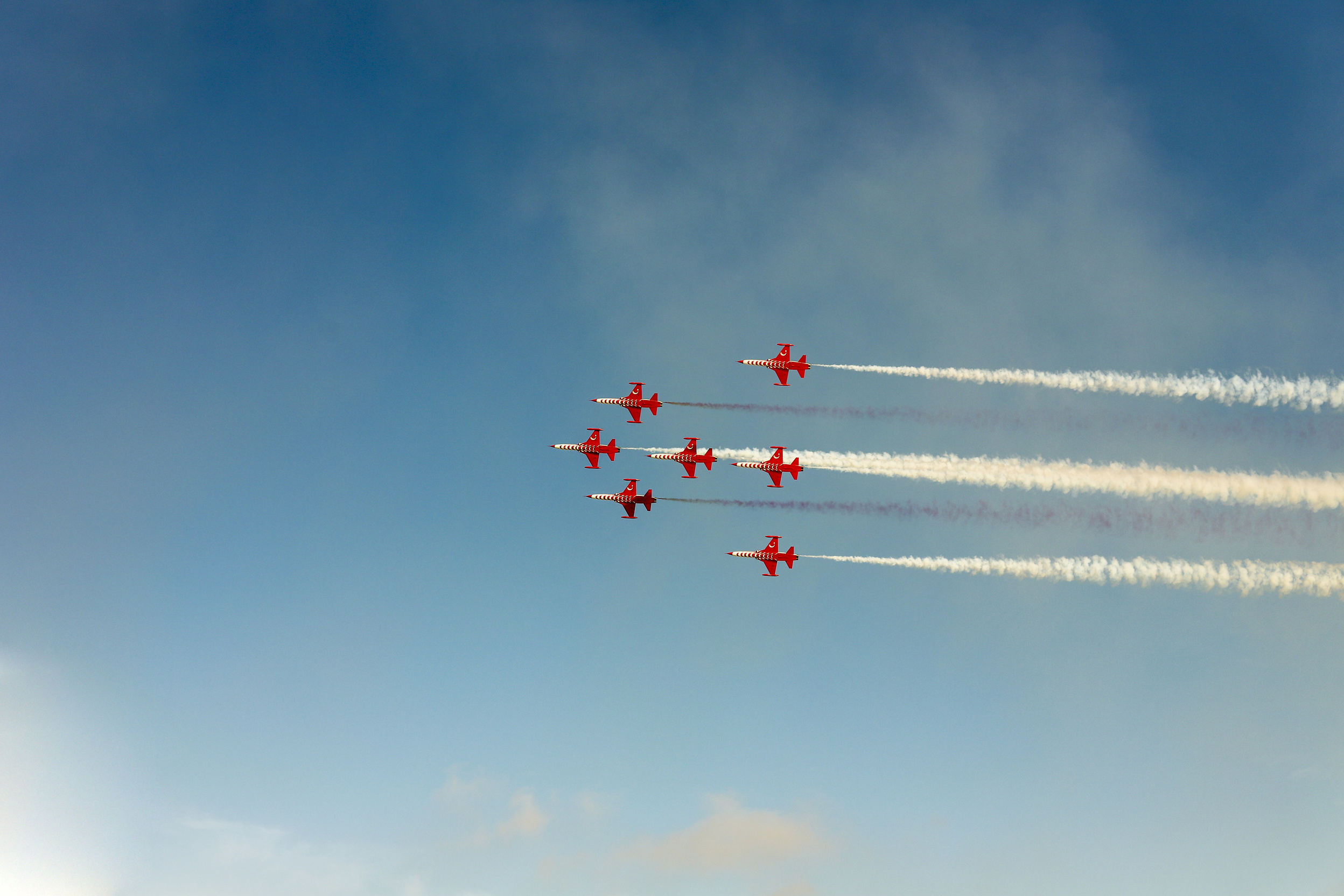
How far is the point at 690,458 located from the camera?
396 ft

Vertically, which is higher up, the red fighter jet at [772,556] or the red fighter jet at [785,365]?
the red fighter jet at [785,365]

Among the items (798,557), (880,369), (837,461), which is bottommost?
(798,557)

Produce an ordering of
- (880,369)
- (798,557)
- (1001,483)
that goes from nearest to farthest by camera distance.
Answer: (1001,483)
(880,369)
(798,557)

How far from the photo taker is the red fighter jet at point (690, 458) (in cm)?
12075

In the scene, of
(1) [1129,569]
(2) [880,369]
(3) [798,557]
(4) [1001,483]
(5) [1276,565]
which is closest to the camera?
(5) [1276,565]

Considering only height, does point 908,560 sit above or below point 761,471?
below

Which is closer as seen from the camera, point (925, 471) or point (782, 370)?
point (925, 471)

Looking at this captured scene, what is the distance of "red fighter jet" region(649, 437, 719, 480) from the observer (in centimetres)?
12075

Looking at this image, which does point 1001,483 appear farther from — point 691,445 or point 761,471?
point 691,445

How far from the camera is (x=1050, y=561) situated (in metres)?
95.6

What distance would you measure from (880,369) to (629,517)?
36.2 m

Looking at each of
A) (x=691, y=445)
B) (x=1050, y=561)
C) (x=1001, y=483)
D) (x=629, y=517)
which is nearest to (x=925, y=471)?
(x=1001, y=483)

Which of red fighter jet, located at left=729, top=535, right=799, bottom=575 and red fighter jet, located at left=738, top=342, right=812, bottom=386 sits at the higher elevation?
red fighter jet, located at left=738, top=342, right=812, bottom=386

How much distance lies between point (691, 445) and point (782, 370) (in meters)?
14.5
